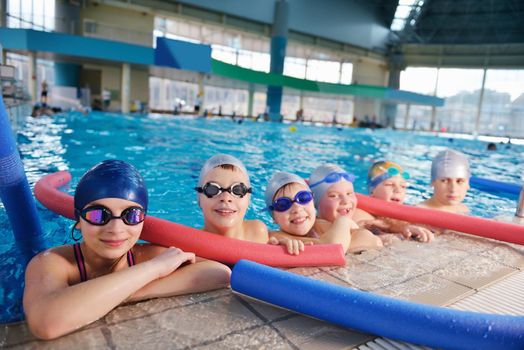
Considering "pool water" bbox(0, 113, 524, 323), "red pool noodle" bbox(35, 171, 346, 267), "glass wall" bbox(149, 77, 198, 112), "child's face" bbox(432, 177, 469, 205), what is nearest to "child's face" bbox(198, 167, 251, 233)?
"red pool noodle" bbox(35, 171, 346, 267)

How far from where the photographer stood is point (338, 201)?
3.37 meters

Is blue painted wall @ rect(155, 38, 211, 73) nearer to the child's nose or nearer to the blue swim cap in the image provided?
the child's nose

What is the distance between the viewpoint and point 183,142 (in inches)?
484

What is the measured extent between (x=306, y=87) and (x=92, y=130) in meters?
18.9

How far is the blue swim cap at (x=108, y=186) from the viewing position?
1878mm

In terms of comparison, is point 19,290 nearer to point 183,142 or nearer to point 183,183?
point 183,183

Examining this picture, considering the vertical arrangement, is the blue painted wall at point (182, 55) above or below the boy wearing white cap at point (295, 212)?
above

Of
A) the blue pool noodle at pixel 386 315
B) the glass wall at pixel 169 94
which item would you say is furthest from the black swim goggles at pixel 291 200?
the glass wall at pixel 169 94

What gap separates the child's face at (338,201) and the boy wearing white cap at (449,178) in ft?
4.31

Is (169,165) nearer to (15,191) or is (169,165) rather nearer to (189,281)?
(15,191)

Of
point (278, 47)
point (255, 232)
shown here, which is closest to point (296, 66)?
point (278, 47)

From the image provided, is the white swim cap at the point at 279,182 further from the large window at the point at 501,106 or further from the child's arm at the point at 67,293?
A: the large window at the point at 501,106

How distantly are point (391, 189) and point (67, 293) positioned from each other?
3.28 m

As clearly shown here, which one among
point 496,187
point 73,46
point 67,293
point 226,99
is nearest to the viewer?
point 67,293
